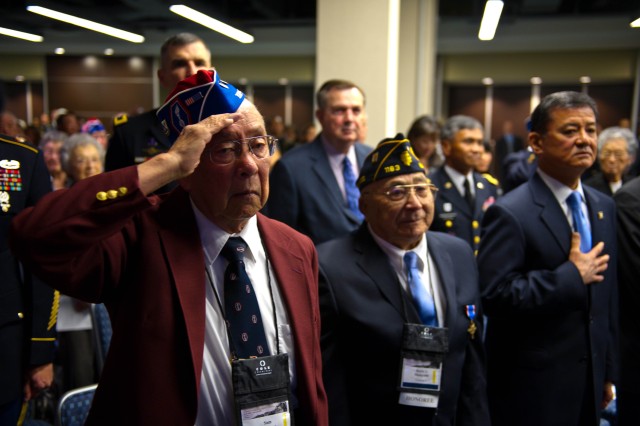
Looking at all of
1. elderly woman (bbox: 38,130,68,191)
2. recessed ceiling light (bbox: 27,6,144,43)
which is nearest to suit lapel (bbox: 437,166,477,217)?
elderly woman (bbox: 38,130,68,191)

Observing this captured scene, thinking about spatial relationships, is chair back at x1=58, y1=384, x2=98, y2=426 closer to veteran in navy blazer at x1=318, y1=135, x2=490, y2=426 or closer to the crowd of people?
the crowd of people

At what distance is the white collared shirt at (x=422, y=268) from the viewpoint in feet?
6.30

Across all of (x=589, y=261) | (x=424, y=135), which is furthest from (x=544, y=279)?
(x=424, y=135)

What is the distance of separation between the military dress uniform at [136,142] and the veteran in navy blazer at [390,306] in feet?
3.01

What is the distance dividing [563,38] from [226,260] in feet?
42.1

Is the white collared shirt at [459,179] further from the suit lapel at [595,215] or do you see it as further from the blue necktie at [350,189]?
the suit lapel at [595,215]

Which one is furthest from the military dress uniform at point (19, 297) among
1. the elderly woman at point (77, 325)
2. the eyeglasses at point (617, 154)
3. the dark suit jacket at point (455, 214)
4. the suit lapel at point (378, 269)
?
the eyeglasses at point (617, 154)

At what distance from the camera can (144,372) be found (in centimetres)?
117

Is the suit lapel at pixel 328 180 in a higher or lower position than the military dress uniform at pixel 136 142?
lower

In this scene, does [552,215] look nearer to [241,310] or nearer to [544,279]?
[544,279]

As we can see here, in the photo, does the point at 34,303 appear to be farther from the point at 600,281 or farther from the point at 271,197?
the point at 600,281

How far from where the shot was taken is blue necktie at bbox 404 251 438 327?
Answer: 186 centimetres

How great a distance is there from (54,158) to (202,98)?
3925 millimetres

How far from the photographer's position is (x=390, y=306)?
185 centimetres
